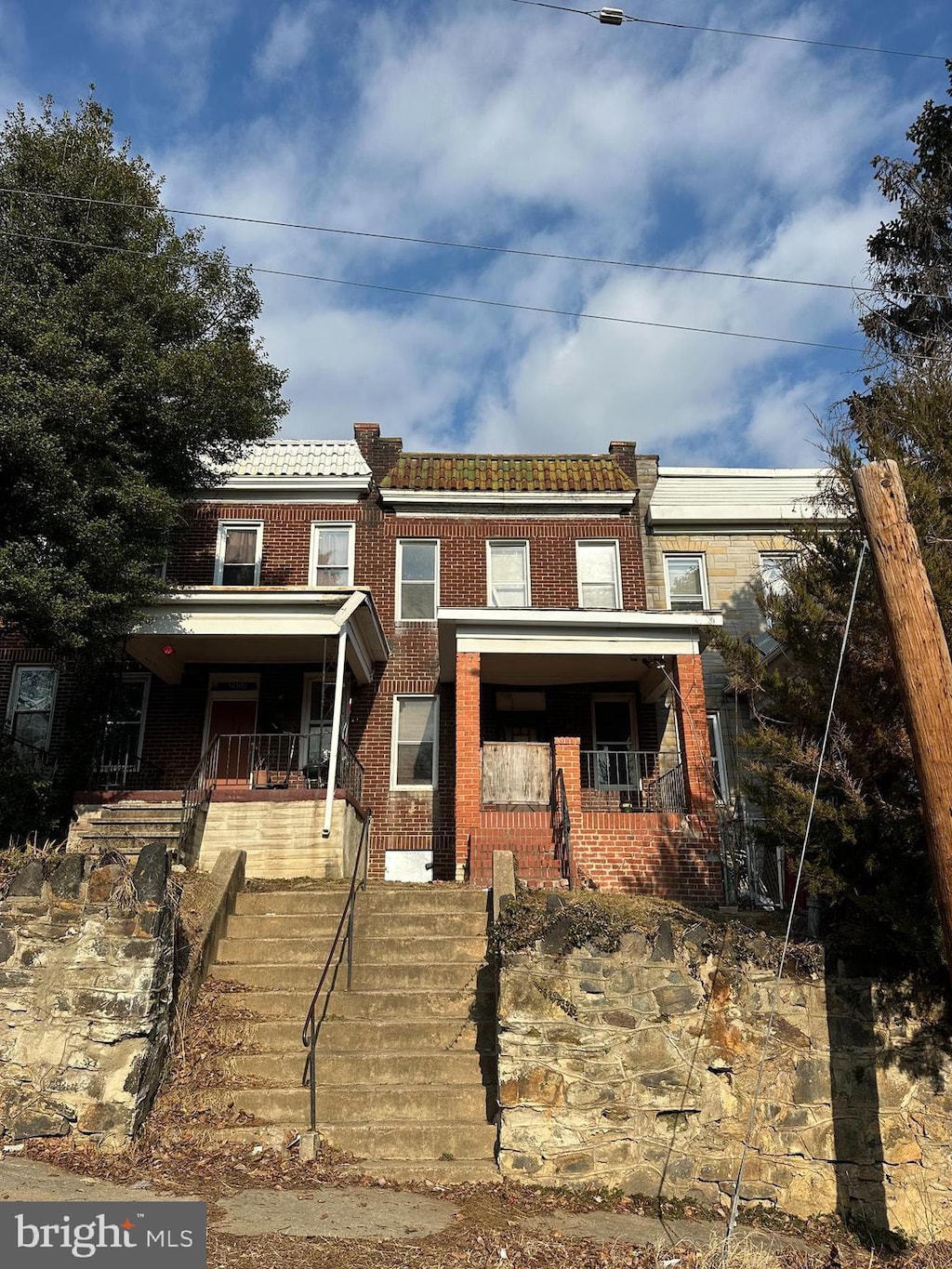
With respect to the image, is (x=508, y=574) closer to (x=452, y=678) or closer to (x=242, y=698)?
(x=452, y=678)

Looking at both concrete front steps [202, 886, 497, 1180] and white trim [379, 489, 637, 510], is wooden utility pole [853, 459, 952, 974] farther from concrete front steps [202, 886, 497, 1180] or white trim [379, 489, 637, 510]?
white trim [379, 489, 637, 510]

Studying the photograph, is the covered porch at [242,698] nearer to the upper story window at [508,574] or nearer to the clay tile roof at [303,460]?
the upper story window at [508,574]

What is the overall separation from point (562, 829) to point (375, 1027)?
5.04 m

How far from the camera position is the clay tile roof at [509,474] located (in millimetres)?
18734

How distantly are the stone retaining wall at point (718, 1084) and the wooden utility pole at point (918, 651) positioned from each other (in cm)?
177

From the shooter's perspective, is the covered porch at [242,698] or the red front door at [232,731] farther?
the red front door at [232,731]

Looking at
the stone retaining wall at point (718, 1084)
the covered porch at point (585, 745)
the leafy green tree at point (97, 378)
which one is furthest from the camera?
the covered porch at point (585, 745)

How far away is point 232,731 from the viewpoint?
17250 mm

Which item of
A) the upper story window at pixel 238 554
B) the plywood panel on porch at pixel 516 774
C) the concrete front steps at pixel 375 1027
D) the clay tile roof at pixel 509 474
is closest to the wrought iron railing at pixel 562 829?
the plywood panel on porch at pixel 516 774

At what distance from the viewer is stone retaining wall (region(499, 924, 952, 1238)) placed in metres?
7.52

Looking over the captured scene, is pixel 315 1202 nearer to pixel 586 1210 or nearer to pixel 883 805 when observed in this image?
pixel 586 1210

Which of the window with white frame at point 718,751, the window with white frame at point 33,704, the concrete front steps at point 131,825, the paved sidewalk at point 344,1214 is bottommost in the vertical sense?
the paved sidewalk at point 344,1214

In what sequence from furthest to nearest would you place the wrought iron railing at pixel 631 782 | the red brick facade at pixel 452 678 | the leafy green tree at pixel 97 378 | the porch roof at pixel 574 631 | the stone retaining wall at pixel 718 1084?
the porch roof at pixel 574 631 → the wrought iron railing at pixel 631 782 → the red brick facade at pixel 452 678 → the leafy green tree at pixel 97 378 → the stone retaining wall at pixel 718 1084

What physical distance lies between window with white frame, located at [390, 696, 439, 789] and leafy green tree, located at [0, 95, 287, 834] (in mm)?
5551
